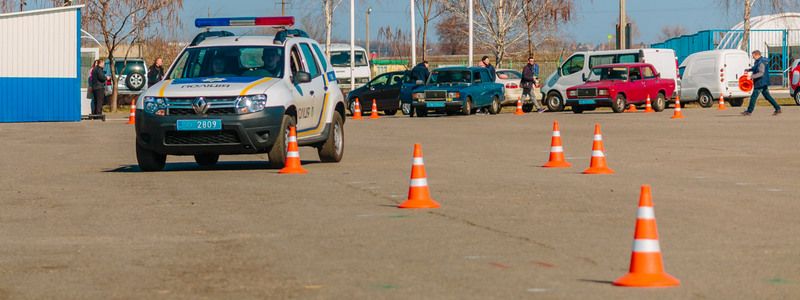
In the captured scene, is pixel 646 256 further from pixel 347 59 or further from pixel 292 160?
pixel 347 59

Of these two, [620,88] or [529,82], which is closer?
[620,88]

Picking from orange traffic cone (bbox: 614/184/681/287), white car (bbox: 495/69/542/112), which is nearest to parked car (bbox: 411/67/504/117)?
white car (bbox: 495/69/542/112)

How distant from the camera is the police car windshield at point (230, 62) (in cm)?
1753

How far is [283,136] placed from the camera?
16.7 metres

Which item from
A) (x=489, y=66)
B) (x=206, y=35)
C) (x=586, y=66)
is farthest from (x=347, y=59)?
(x=206, y=35)

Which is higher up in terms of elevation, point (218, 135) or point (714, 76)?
point (714, 76)

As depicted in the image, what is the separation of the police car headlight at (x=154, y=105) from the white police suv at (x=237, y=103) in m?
0.01

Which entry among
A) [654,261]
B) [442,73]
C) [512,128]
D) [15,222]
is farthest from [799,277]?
[442,73]

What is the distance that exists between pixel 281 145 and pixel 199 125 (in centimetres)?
100

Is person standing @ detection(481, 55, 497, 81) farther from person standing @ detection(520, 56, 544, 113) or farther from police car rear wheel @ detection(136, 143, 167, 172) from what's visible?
police car rear wheel @ detection(136, 143, 167, 172)

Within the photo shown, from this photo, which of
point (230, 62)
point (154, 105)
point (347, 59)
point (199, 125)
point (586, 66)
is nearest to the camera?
point (199, 125)

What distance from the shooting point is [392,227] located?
35.0 ft

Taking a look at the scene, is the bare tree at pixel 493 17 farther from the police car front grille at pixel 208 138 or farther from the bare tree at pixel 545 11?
the police car front grille at pixel 208 138

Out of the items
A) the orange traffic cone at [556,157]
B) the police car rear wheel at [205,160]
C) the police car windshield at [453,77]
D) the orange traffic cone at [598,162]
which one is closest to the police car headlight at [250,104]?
the police car rear wheel at [205,160]
